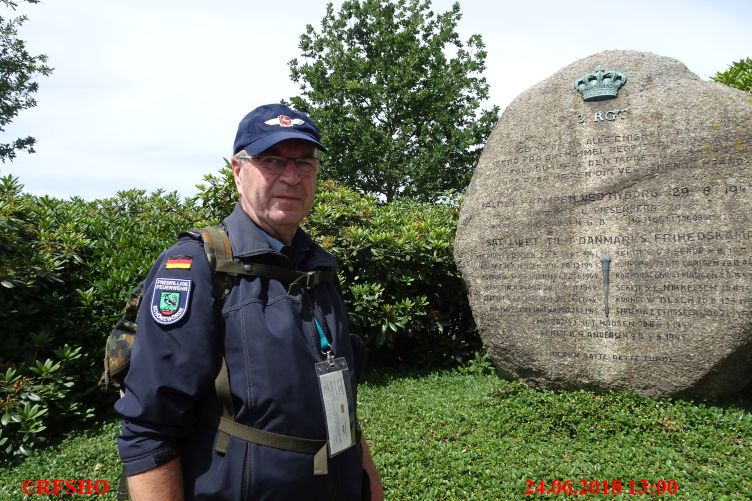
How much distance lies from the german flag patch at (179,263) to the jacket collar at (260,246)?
0.45ft

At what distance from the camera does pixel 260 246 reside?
168cm

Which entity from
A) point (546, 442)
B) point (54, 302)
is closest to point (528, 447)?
point (546, 442)

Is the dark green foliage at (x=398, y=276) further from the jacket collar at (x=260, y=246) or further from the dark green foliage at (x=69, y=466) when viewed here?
the jacket collar at (x=260, y=246)

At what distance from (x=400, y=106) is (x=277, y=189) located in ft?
46.8

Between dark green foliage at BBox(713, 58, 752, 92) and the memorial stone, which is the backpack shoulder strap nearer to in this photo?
the memorial stone

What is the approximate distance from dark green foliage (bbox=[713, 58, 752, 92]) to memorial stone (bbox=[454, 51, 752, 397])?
1885 millimetres

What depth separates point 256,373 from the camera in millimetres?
1531

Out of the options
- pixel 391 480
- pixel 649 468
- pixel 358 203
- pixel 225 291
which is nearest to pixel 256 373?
pixel 225 291

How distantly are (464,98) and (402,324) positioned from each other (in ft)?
38.9

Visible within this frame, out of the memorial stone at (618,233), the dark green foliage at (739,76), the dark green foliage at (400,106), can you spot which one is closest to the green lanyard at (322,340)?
the memorial stone at (618,233)
